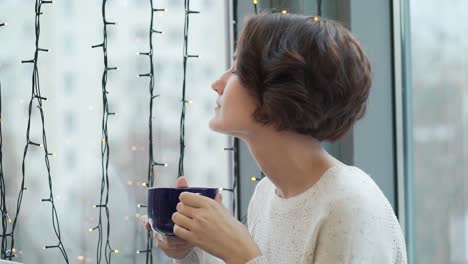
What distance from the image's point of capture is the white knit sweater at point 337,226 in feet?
2.91

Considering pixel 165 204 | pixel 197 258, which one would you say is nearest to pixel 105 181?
→ pixel 197 258

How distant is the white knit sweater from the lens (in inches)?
34.9

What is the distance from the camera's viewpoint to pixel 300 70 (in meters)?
0.93

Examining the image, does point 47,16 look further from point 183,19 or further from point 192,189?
point 192,189

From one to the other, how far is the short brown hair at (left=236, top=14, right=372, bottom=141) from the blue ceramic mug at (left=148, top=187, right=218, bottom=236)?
0.14 m

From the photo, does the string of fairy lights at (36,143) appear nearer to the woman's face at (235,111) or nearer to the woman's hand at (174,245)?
the woman's hand at (174,245)

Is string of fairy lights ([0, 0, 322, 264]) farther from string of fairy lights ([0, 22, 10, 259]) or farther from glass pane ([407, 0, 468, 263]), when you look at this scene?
glass pane ([407, 0, 468, 263])

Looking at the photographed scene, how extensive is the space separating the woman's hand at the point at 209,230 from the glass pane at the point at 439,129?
2.29 feet

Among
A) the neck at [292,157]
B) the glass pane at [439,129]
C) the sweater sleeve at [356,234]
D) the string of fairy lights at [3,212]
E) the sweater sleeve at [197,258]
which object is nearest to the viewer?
the sweater sleeve at [356,234]

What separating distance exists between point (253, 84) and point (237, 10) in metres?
0.62

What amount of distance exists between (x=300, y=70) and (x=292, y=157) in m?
0.14

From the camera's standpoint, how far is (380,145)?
149 cm

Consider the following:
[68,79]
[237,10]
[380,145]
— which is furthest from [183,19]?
[380,145]

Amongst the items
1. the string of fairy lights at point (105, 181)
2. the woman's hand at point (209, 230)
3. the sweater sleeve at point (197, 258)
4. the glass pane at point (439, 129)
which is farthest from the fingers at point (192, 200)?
the glass pane at point (439, 129)
